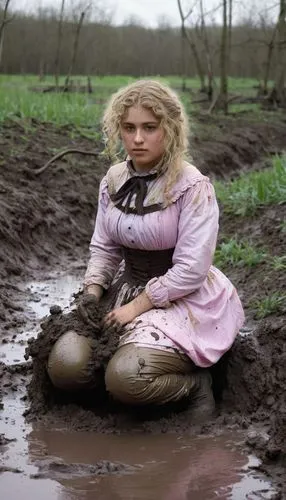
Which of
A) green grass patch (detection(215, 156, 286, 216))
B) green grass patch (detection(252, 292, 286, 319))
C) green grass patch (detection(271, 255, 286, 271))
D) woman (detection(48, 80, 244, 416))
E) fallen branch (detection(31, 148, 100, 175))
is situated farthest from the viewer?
fallen branch (detection(31, 148, 100, 175))

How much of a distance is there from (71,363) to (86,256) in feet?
12.0

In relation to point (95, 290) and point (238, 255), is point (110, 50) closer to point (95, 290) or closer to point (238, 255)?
point (238, 255)

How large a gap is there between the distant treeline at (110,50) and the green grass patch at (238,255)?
2219cm

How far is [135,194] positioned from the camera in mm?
3887

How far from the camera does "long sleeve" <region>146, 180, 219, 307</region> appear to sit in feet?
12.2

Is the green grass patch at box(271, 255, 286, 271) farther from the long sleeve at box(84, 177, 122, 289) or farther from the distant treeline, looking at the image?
the distant treeline

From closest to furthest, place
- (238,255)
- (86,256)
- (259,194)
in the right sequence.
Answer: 1. (238,255)
2. (259,194)
3. (86,256)

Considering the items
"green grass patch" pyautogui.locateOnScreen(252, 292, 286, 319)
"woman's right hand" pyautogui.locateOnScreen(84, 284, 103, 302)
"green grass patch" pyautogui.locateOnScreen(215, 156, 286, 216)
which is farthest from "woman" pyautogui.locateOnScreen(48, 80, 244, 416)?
"green grass patch" pyautogui.locateOnScreen(215, 156, 286, 216)

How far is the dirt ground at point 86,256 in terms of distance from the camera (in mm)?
3699

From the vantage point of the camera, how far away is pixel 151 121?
12.4 feet

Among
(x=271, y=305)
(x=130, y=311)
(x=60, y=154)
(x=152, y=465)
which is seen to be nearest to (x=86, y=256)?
(x=60, y=154)

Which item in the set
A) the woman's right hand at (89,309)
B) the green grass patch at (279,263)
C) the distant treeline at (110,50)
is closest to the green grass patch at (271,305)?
the green grass patch at (279,263)

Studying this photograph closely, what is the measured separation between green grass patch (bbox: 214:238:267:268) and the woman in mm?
1812

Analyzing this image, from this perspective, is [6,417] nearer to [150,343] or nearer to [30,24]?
[150,343]
